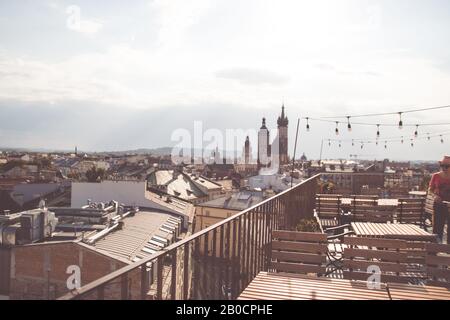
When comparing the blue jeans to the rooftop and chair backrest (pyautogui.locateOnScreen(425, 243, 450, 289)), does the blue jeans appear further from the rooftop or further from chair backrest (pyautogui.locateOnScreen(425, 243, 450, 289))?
the rooftop

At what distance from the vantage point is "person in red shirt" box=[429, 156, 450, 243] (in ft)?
23.6

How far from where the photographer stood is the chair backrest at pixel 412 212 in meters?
9.02

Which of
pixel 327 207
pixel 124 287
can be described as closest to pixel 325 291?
pixel 124 287

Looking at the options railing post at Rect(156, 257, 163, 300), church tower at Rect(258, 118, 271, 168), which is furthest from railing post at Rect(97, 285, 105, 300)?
church tower at Rect(258, 118, 271, 168)

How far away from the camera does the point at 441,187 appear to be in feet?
24.3

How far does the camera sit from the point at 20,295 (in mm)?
21312

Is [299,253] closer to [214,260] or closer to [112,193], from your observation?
[214,260]

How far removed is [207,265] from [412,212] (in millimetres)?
6991

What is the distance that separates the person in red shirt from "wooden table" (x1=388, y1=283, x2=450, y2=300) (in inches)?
143

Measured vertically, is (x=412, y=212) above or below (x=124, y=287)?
below

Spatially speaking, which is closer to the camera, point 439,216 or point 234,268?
point 234,268

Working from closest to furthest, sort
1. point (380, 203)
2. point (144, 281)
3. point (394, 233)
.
A: point (144, 281) < point (394, 233) < point (380, 203)

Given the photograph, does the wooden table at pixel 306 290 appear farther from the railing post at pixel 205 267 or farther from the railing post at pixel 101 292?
the railing post at pixel 101 292

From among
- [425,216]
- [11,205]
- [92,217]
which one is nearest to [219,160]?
[11,205]
